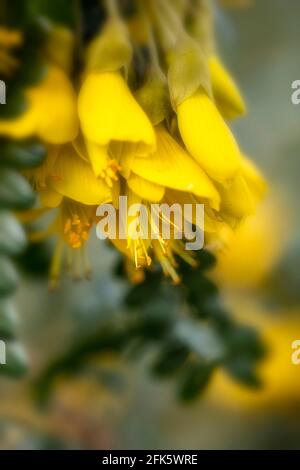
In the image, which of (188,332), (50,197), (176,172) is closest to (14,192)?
(50,197)

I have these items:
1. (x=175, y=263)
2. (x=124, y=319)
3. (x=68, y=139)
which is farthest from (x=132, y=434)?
(x=68, y=139)

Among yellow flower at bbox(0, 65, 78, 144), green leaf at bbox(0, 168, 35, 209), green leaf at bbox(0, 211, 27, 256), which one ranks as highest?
yellow flower at bbox(0, 65, 78, 144)

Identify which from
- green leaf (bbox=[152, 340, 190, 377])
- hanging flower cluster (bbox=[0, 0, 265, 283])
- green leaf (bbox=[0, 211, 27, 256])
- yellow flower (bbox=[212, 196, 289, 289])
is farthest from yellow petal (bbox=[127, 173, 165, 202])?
yellow flower (bbox=[212, 196, 289, 289])

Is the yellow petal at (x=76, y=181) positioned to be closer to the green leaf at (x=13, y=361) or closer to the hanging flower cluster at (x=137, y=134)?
the hanging flower cluster at (x=137, y=134)

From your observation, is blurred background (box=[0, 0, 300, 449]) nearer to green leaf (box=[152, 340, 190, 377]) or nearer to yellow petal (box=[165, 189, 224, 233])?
green leaf (box=[152, 340, 190, 377])

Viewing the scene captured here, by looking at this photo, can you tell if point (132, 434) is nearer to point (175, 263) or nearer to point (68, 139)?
point (175, 263)

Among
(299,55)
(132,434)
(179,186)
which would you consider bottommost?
(179,186)
